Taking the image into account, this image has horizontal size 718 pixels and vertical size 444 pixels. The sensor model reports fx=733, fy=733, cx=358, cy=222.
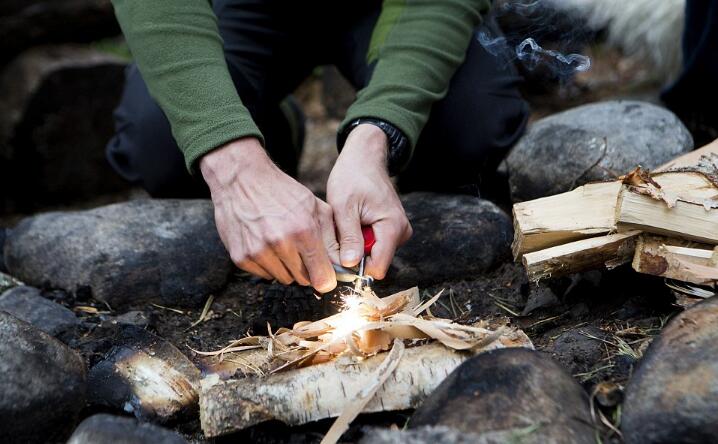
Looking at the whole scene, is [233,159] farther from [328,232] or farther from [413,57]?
[413,57]

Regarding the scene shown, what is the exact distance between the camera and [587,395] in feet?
5.14

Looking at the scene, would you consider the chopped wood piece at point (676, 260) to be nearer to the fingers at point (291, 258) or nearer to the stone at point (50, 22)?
the fingers at point (291, 258)

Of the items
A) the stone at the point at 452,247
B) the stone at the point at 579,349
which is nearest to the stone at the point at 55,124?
the stone at the point at 452,247

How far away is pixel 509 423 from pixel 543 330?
0.80 m

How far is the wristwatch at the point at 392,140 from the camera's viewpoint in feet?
7.61

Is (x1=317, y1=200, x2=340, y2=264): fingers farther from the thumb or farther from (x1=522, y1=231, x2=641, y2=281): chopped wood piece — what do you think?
(x1=522, y1=231, x2=641, y2=281): chopped wood piece

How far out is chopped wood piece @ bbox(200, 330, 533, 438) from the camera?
1.70 metres

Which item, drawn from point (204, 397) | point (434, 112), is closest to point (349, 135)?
point (434, 112)

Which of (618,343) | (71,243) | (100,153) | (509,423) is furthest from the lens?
(100,153)

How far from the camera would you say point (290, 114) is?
3.54 metres

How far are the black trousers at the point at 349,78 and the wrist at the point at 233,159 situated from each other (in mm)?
789

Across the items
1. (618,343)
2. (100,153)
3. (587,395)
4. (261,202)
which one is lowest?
(100,153)

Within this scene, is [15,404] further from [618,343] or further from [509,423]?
[618,343]

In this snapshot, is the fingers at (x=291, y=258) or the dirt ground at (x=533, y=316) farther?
the fingers at (x=291, y=258)
